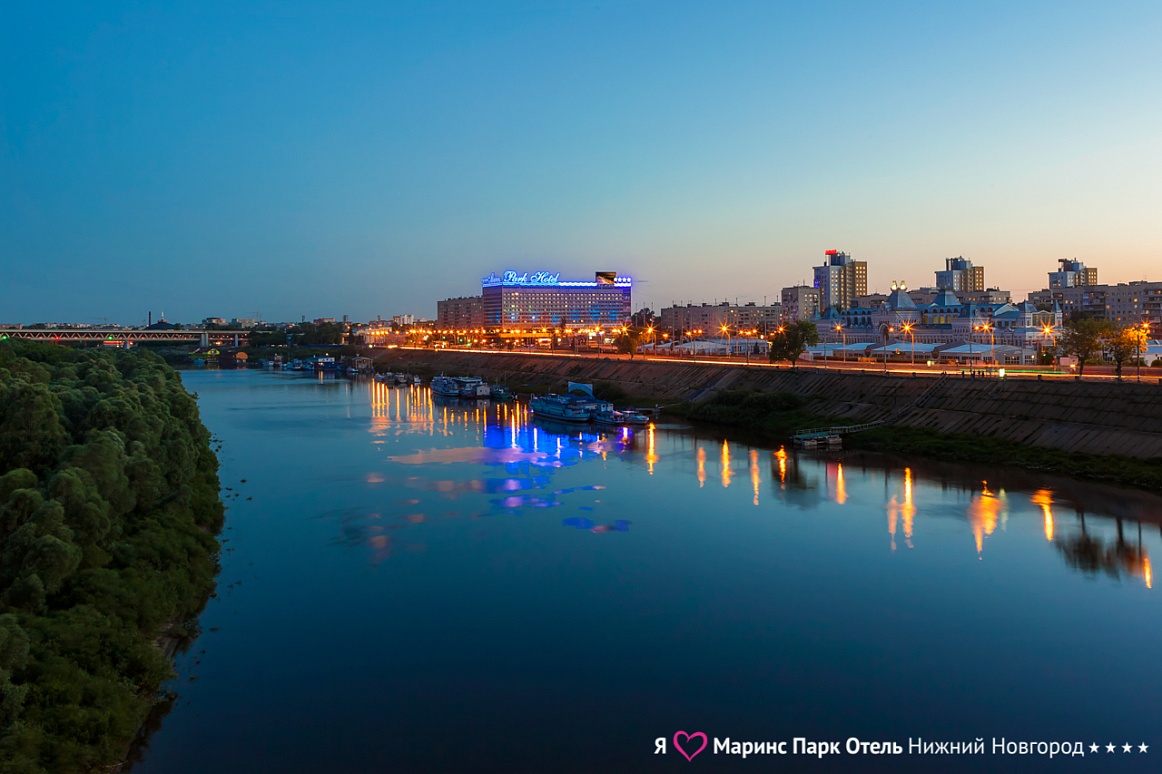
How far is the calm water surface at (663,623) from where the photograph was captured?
48.7 feet

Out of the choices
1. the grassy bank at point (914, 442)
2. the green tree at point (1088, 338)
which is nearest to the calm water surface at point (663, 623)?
the grassy bank at point (914, 442)

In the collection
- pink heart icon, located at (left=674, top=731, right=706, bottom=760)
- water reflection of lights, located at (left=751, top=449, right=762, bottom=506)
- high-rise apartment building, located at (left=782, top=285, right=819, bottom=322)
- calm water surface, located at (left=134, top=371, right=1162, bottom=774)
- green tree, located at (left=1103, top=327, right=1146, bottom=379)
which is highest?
high-rise apartment building, located at (left=782, top=285, right=819, bottom=322)

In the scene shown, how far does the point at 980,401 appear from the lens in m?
43.8

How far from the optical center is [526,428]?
59.1 metres

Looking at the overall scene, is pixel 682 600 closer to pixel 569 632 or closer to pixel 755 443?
pixel 569 632

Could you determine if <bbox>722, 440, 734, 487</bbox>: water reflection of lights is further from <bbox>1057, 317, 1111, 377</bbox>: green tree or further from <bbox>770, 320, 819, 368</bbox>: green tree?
<bbox>1057, 317, 1111, 377</bbox>: green tree

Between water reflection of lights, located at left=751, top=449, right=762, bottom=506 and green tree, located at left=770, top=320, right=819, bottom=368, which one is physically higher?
green tree, located at left=770, top=320, right=819, bottom=368

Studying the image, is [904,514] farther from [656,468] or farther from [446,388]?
[446,388]

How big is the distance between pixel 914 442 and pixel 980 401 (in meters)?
4.50

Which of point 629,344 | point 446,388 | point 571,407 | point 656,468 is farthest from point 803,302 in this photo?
point 656,468

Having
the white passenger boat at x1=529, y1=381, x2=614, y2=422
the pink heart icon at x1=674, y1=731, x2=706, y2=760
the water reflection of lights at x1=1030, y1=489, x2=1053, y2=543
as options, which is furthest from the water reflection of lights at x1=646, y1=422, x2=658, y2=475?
the pink heart icon at x1=674, y1=731, x2=706, y2=760

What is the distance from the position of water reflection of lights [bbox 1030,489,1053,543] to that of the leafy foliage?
24572mm

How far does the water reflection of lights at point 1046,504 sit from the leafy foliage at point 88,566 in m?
24.6

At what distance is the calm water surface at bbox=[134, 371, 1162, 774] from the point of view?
14.9 m
